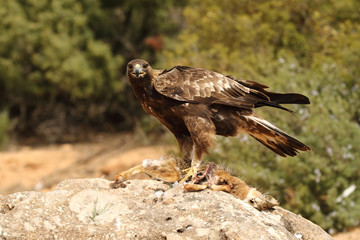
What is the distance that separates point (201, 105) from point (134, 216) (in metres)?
1.28

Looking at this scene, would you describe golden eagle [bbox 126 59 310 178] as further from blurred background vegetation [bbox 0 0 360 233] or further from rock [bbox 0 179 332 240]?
blurred background vegetation [bbox 0 0 360 233]

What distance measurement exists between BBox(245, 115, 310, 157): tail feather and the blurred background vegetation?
79cm

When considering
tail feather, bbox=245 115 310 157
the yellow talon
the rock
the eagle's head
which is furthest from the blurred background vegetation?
the rock

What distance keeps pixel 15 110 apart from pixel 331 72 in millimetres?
14166

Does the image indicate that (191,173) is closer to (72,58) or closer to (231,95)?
(231,95)

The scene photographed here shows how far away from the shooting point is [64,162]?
52.4 ft

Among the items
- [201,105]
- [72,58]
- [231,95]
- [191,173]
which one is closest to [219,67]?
[72,58]

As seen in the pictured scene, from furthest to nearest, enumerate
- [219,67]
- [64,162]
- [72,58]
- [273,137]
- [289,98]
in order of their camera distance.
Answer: [72,58] → [64,162] → [219,67] → [289,98] → [273,137]

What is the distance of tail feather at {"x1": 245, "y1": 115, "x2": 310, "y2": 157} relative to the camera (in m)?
4.84

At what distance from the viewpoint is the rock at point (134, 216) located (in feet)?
12.6

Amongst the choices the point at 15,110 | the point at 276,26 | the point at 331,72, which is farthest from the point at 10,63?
the point at 331,72

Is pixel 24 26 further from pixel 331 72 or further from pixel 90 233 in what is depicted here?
pixel 90 233

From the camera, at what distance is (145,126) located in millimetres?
19234

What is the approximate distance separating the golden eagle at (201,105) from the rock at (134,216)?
654 mm
